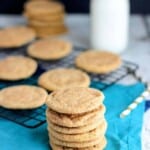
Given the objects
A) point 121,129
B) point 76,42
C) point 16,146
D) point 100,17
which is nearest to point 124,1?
point 100,17

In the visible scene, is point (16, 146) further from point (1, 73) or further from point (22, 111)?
point (1, 73)

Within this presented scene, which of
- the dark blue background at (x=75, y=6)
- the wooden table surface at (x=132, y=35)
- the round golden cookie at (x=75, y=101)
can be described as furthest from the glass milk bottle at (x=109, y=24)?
the round golden cookie at (x=75, y=101)

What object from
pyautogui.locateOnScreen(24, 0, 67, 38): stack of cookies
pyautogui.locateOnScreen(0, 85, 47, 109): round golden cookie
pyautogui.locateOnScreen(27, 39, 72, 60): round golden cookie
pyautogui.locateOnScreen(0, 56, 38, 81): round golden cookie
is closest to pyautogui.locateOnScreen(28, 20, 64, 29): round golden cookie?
pyautogui.locateOnScreen(24, 0, 67, 38): stack of cookies

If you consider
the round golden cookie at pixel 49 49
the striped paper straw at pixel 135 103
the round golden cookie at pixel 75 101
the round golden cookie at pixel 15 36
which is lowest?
the striped paper straw at pixel 135 103

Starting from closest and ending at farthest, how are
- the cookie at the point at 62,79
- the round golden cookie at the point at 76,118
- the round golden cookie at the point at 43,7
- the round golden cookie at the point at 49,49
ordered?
the round golden cookie at the point at 76,118 < the cookie at the point at 62,79 < the round golden cookie at the point at 49,49 < the round golden cookie at the point at 43,7

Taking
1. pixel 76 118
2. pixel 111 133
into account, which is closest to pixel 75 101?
pixel 76 118

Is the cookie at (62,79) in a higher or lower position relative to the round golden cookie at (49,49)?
lower

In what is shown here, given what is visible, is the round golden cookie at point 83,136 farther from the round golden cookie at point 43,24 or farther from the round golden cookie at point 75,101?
the round golden cookie at point 43,24

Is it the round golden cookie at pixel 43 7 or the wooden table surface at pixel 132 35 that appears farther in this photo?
the round golden cookie at pixel 43 7
